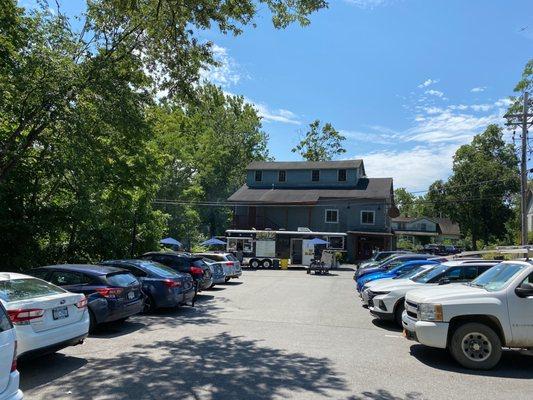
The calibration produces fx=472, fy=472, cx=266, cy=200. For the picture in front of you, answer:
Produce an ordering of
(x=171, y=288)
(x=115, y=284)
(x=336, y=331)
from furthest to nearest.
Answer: (x=171, y=288) < (x=336, y=331) < (x=115, y=284)

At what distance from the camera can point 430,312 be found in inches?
307

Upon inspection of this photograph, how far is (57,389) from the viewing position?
20.5 feet

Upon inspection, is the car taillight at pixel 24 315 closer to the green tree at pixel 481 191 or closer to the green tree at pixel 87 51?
the green tree at pixel 87 51

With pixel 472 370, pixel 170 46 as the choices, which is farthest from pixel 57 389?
pixel 170 46

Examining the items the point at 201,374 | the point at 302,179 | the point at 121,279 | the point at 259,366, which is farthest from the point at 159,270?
the point at 302,179

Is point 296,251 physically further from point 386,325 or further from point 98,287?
point 98,287

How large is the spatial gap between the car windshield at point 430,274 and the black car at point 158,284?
20.5ft

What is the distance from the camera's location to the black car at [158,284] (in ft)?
41.6

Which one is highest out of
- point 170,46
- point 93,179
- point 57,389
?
point 170,46

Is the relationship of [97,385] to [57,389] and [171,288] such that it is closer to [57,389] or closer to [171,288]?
[57,389]

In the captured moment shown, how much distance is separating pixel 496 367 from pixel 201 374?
15.7ft

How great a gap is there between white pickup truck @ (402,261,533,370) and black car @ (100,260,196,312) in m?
7.02

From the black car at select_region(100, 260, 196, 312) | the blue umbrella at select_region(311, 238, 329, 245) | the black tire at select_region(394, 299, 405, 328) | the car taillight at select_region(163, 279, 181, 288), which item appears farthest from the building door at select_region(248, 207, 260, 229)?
the black tire at select_region(394, 299, 405, 328)

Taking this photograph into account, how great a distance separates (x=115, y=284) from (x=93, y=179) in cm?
756
